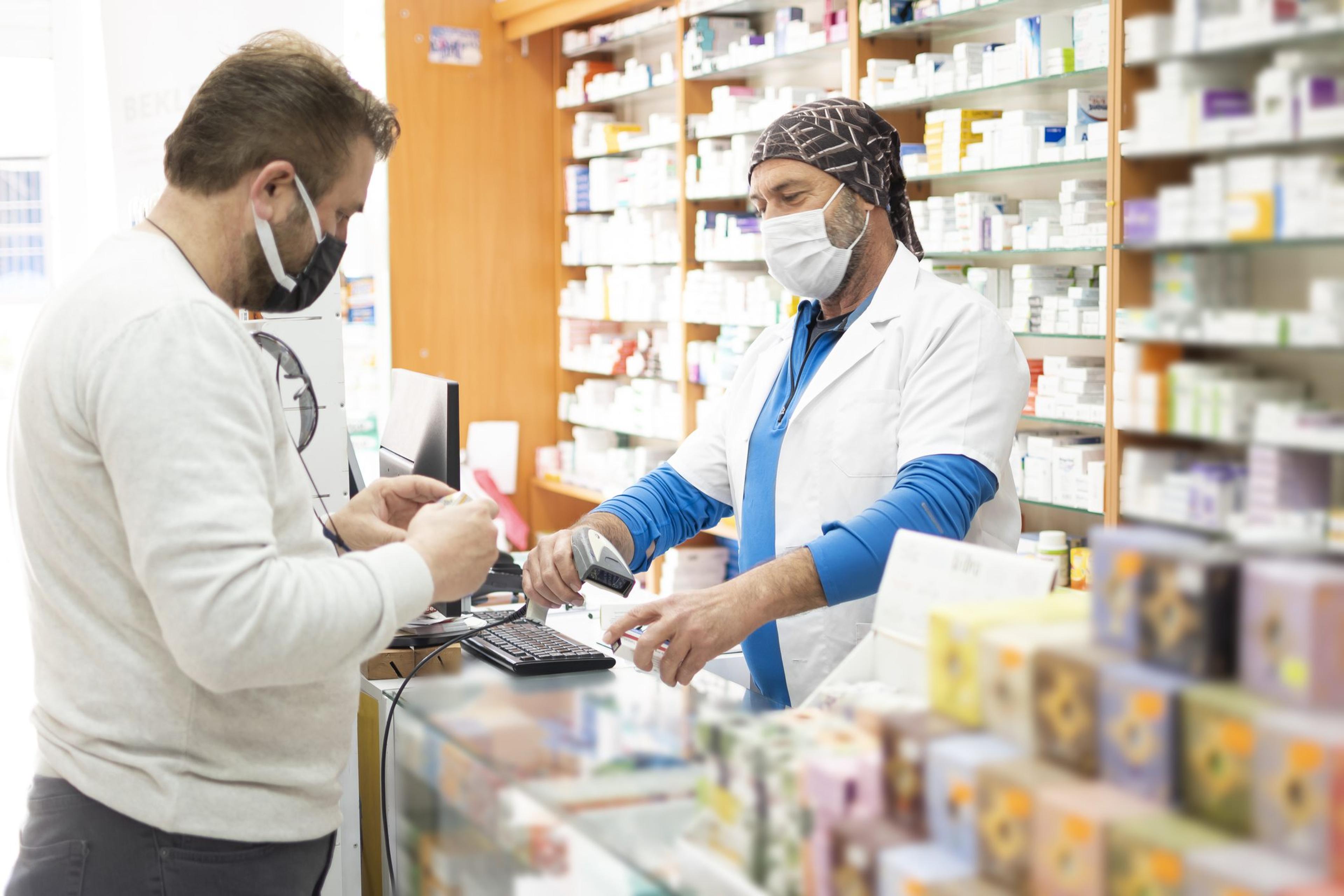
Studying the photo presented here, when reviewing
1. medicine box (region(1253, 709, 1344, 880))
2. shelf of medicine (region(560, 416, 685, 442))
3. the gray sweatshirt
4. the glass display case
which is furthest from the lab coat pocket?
shelf of medicine (region(560, 416, 685, 442))

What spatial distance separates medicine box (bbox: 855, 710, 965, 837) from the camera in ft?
3.24

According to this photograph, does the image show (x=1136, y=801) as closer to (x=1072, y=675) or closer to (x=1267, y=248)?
(x=1072, y=675)

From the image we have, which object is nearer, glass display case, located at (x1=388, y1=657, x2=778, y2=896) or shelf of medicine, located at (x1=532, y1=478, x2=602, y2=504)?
glass display case, located at (x1=388, y1=657, x2=778, y2=896)

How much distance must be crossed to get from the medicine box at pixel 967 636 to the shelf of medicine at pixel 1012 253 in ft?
9.20

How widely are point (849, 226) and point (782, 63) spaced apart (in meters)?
2.94

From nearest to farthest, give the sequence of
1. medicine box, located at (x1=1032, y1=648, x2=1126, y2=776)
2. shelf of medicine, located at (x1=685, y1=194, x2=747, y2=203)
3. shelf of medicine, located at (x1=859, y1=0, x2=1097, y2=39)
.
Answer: medicine box, located at (x1=1032, y1=648, x2=1126, y2=776)
shelf of medicine, located at (x1=859, y1=0, x2=1097, y2=39)
shelf of medicine, located at (x1=685, y1=194, x2=747, y2=203)

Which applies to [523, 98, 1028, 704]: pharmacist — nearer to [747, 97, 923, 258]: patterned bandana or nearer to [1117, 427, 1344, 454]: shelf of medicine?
[747, 97, 923, 258]: patterned bandana

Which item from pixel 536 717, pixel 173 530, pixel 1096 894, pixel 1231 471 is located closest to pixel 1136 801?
pixel 1096 894

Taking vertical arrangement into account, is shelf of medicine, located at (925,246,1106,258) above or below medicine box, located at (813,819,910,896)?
above

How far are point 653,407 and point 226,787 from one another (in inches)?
179

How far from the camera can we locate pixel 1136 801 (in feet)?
2.81

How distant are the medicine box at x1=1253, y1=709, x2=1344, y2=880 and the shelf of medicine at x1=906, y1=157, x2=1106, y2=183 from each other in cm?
309

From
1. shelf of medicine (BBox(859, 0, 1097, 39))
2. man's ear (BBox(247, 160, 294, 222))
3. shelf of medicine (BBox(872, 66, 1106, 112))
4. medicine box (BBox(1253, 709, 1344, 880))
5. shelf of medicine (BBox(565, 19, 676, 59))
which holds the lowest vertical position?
medicine box (BBox(1253, 709, 1344, 880))

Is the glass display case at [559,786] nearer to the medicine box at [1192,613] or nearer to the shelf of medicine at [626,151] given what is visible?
the medicine box at [1192,613]
